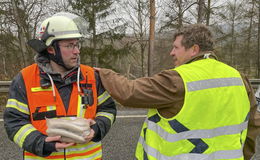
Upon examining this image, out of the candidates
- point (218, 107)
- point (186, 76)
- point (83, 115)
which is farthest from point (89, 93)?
point (218, 107)

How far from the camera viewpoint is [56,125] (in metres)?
1.41

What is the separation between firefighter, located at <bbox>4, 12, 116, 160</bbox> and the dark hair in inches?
33.1

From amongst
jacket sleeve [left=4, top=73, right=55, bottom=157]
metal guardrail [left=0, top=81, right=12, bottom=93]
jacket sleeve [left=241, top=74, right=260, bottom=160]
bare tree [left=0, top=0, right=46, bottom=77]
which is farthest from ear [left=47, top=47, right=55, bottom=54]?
bare tree [left=0, top=0, right=46, bottom=77]

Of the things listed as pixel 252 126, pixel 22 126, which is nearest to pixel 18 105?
pixel 22 126

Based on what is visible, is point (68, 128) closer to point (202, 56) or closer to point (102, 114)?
point (102, 114)

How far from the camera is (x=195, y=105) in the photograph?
144 cm

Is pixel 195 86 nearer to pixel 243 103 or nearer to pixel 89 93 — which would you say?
pixel 243 103

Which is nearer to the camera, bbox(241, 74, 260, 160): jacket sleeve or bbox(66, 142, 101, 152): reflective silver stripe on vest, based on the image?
bbox(66, 142, 101, 152): reflective silver stripe on vest

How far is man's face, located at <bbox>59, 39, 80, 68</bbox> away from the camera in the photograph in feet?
5.57

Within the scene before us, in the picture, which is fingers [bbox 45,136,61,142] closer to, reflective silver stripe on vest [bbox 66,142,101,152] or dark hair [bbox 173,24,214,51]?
reflective silver stripe on vest [bbox 66,142,101,152]

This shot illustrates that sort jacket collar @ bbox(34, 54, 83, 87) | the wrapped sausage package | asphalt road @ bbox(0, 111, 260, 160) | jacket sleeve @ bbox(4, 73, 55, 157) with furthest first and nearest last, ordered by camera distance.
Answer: asphalt road @ bbox(0, 111, 260, 160) → jacket collar @ bbox(34, 54, 83, 87) → jacket sleeve @ bbox(4, 73, 55, 157) → the wrapped sausage package

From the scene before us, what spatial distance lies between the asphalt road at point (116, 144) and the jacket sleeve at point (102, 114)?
165 cm

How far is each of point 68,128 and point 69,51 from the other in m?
0.66

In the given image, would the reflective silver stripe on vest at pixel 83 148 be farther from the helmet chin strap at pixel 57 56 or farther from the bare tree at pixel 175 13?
the bare tree at pixel 175 13
